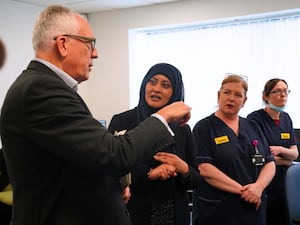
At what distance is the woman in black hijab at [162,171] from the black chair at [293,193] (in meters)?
0.96

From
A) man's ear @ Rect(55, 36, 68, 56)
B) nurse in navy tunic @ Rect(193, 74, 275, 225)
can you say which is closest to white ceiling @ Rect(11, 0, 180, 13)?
nurse in navy tunic @ Rect(193, 74, 275, 225)

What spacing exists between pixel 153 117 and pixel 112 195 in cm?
28

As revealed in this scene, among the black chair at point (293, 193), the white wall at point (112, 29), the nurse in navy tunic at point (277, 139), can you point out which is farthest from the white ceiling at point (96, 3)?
the black chair at point (293, 193)

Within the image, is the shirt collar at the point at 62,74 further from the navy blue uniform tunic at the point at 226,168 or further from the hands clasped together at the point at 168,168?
the navy blue uniform tunic at the point at 226,168

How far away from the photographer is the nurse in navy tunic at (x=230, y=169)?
230 centimetres

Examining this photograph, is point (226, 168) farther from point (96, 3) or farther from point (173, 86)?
point (96, 3)

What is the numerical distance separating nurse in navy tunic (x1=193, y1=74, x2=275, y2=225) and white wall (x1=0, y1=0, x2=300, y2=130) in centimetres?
201

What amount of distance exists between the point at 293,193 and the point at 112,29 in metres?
3.21

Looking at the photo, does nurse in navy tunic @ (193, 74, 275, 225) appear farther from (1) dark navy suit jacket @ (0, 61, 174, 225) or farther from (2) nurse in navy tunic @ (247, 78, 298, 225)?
(1) dark navy suit jacket @ (0, 61, 174, 225)

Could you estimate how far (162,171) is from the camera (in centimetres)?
174

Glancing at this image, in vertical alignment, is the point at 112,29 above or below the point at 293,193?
above

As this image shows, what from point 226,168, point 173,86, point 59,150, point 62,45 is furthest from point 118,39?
point 59,150

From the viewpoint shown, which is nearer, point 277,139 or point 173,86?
point 173,86

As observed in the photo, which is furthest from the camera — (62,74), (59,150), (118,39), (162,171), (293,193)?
(118,39)
